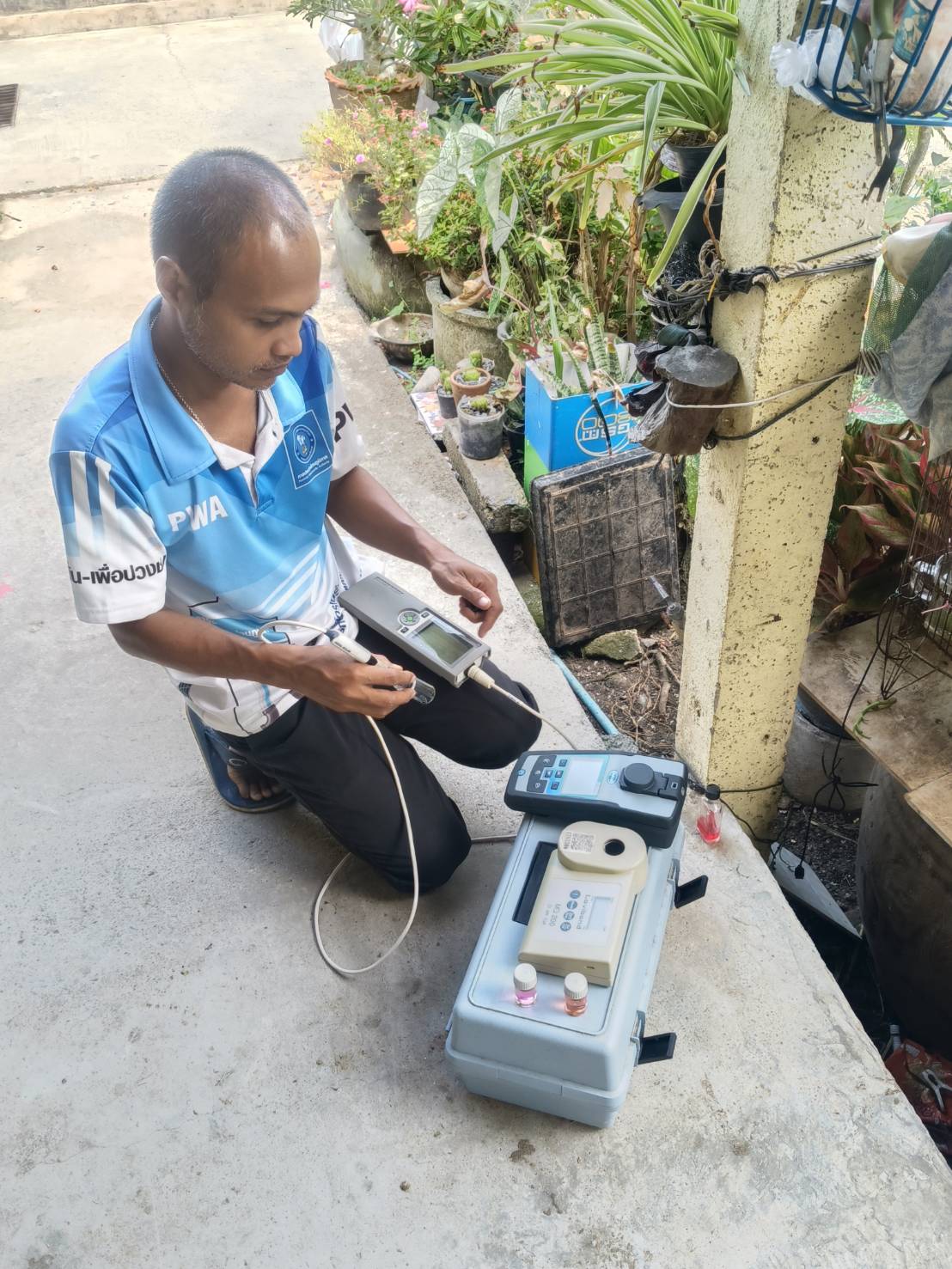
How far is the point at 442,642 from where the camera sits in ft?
6.57

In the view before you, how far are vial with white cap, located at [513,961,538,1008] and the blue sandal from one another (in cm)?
85

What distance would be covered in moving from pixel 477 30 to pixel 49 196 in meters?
2.90

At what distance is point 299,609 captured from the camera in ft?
6.29

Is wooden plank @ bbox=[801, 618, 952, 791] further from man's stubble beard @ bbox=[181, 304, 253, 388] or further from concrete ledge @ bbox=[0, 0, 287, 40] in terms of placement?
concrete ledge @ bbox=[0, 0, 287, 40]

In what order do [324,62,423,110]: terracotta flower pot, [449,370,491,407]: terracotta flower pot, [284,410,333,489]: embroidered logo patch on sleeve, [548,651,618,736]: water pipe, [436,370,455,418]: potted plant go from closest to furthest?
1. [284,410,333,489]: embroidered logo patch on sleeve
2. [548,651,618,736]: water pipe
3. [449,370,491,407]: terracotta flower pot
4. [436,370,455,418]: potted plant
5. [324,62,423,110]: terracotta flower pot

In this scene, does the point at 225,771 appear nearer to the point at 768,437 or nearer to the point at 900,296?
the point at 768,437

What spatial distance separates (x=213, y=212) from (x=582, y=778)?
1124mm

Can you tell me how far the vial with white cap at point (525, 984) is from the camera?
1505mm

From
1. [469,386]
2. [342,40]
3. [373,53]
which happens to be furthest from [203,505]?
[342,40]

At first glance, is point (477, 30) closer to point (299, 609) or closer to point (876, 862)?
point (299, 609)

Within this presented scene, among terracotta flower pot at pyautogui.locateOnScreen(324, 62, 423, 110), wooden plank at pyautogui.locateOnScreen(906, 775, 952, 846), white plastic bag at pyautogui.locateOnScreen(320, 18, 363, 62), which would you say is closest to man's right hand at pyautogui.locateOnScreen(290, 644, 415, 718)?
wooden plank at pyautogui.locateOnScreen(906, 775, 952, 846)

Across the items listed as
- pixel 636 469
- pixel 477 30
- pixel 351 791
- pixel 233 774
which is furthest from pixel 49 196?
pixel 351 791

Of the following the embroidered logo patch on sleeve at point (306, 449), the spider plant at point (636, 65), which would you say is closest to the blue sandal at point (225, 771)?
the embroidered logo patch on sleeve at point (306, 449)

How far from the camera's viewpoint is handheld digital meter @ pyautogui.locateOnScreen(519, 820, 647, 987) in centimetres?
153
